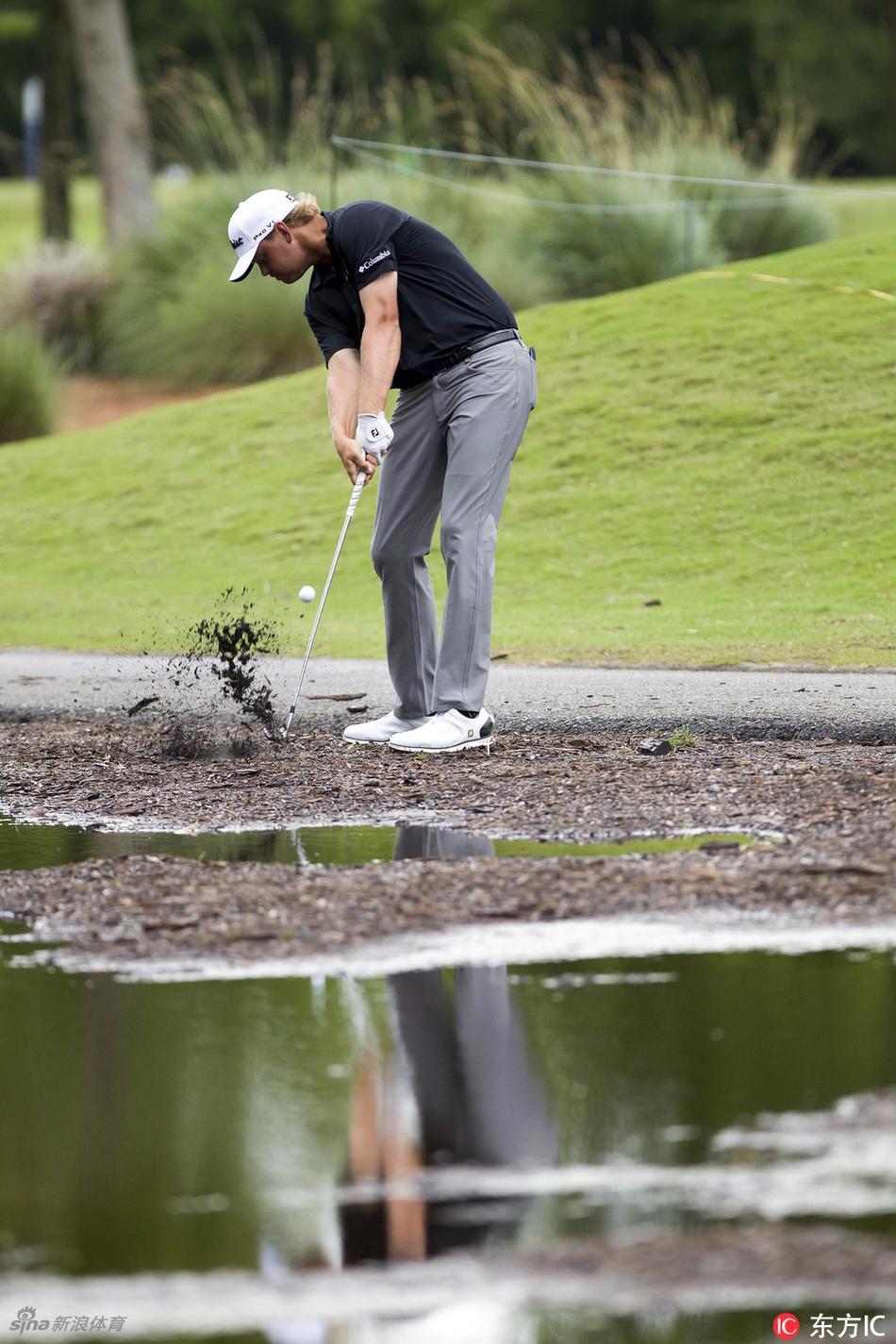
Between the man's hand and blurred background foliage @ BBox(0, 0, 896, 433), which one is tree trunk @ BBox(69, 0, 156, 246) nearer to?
blurred background foliage @ BBox(0, 0, 896, 433)

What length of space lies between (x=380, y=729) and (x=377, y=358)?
154 centimetres

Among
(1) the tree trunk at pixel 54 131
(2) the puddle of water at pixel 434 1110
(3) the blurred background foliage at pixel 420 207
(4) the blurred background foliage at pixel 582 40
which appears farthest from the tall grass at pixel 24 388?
(4) the blurred background foliage at pixel 582 40

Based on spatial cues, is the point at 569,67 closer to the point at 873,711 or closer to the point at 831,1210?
the point at 873,711

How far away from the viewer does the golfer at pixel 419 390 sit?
23.1ft

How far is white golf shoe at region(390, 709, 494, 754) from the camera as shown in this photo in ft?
24.1

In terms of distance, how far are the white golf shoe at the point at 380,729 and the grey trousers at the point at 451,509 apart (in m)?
0.11

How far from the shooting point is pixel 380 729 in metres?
7.76

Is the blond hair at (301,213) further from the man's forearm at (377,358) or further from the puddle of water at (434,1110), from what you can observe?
the puddle of water at (434,1110)

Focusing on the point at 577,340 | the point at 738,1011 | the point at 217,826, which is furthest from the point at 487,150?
the point at 738,1011

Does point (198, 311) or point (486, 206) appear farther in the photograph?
point (198, 311)

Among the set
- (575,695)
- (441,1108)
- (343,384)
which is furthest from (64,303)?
(441,1108)

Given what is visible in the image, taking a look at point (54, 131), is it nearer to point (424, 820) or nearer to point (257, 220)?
point (257, 220)

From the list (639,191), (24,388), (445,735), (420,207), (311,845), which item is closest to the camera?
(311,845)

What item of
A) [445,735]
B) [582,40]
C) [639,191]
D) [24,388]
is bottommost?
[24,388]
